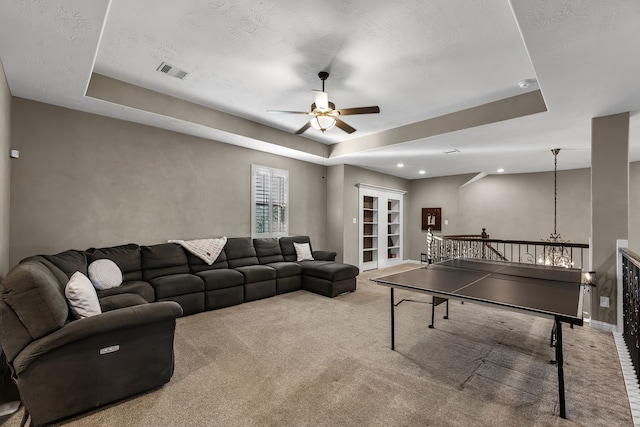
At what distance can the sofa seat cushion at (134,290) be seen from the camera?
130 inches

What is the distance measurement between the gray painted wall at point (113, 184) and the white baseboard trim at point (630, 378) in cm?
523

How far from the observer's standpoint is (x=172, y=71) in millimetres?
3320

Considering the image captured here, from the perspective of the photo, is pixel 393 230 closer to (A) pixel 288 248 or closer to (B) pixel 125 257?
(A) pixel 288 248

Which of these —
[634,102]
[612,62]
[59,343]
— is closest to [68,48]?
[59,343]

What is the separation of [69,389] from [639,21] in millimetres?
4519

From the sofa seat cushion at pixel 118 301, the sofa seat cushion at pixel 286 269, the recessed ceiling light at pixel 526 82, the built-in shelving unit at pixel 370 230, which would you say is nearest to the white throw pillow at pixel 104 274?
the sofa seat cushion at pixel 118 301

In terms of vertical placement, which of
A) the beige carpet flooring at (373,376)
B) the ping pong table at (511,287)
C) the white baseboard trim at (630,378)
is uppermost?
the ping pong table at (511,287)

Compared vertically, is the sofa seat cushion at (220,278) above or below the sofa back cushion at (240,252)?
below

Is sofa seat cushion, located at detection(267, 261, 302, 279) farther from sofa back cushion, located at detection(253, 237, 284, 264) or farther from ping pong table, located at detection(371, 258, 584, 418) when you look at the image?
ping pong table, located at detection(371, 258, 584, 418)

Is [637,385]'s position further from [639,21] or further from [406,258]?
[406,258]

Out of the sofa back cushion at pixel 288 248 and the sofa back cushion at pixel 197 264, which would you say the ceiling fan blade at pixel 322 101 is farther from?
the sofa back cushion at pixel 288 248

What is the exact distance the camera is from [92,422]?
1896 mm

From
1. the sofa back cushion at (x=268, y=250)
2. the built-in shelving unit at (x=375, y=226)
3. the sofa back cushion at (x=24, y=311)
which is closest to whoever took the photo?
the sofa back cushion at (x=24, y=311)

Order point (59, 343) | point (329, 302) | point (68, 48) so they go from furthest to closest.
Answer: point (329, 302) → point (68, 48) → point (59, 343)
